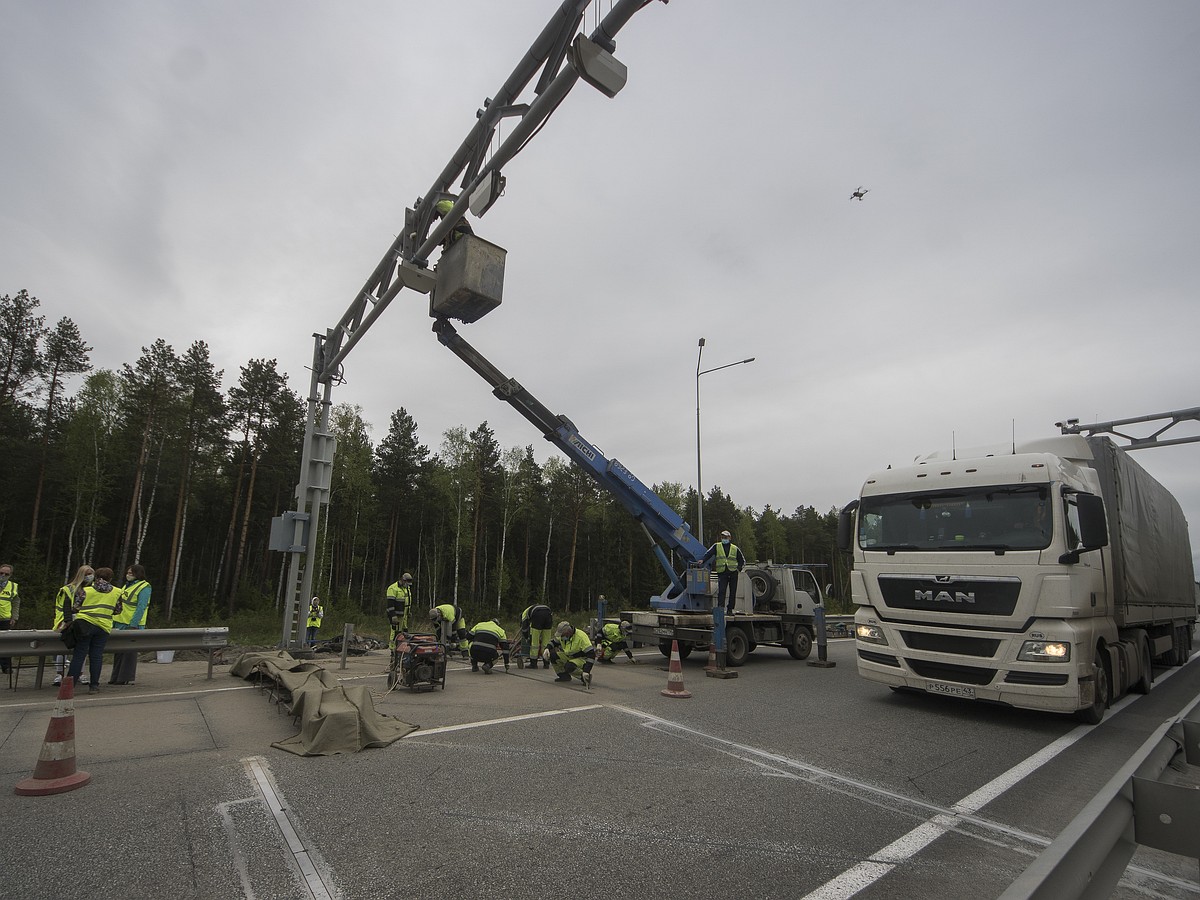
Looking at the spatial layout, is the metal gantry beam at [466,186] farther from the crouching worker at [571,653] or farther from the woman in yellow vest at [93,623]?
the crouching worker at [571,653]

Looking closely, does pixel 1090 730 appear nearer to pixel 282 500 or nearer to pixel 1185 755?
pixel 1185 755

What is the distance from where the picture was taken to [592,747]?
18.3 feet

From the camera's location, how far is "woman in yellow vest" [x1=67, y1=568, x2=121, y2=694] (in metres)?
7.87

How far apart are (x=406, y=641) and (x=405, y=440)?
106 ft

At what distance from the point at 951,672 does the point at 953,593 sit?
928mm

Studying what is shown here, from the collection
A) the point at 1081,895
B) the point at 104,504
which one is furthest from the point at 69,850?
the point at 104,504

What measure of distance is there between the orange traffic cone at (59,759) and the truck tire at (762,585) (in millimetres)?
11185

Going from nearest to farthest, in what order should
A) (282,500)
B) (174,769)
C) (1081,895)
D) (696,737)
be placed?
1. (1081,895)
2. (174,769)
3. (696,737)
4. (282,500)

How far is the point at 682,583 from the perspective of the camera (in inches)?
517

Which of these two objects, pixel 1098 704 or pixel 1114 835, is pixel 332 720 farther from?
pixel 1098 704

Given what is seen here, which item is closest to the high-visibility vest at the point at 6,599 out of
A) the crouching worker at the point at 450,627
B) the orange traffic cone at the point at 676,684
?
the crouching worker at the point at 450,627

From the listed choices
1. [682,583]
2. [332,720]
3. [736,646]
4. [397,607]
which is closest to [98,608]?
[397,607]

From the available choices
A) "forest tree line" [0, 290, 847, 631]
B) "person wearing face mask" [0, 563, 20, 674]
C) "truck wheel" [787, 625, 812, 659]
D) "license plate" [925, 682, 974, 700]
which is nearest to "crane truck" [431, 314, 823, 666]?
"truck wheel" [787, 625, 812, 659]

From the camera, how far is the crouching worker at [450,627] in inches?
428
